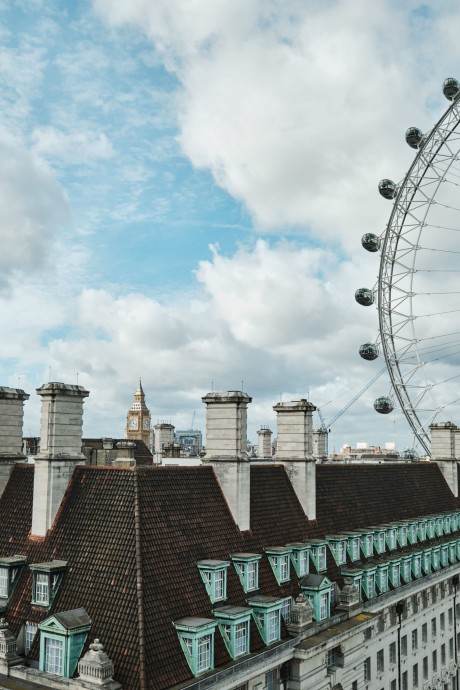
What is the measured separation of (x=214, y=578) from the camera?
29.4m

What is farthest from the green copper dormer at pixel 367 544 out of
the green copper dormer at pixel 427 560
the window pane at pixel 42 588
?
the window pane at pixel 42 588

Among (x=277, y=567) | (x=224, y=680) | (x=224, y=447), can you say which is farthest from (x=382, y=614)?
(x=224, y=680)

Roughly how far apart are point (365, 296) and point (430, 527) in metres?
22.3

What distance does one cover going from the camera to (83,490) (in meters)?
32.2

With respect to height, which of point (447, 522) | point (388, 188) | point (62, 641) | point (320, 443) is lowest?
point (62, 641)

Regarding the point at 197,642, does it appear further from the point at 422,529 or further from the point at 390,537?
the point at 422,529

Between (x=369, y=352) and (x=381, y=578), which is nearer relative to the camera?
(x=381, y=578)

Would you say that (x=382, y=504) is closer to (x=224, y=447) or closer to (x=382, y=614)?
(x=382, y=614)

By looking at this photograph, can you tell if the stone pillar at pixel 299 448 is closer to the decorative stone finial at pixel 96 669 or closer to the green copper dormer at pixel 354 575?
the green copper dormer at pixel 354 575

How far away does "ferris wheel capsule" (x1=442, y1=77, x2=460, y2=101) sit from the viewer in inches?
2224

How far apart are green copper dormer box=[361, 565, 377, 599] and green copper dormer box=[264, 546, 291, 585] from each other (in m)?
7.57

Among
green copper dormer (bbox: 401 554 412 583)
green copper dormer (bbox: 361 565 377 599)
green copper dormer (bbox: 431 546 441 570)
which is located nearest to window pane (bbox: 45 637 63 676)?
green copper dormer (bbox: 361 565 377 599)

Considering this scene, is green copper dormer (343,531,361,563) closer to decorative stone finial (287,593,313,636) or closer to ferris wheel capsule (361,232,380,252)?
decorative stone finial (287,593,313,636)

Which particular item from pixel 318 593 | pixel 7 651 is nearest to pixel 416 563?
pixel 318 593
